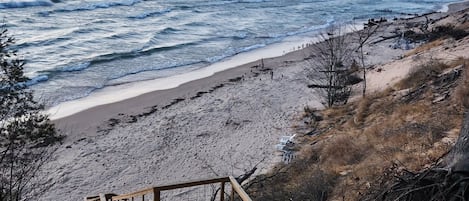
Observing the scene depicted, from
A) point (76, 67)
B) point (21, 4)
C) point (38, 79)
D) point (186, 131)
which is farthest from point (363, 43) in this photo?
point (21, 4)

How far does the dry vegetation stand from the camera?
11961 millimetres

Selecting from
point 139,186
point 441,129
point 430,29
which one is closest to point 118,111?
point 139,186

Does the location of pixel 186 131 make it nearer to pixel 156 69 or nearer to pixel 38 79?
pixel 156 69

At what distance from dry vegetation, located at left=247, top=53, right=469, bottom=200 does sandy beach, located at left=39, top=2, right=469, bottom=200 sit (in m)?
2.44

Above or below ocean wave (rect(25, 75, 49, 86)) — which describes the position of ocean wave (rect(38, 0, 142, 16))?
above

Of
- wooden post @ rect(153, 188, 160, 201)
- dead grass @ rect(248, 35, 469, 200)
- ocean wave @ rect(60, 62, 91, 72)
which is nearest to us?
wooden post @ rect(153, 188, 160, 201)

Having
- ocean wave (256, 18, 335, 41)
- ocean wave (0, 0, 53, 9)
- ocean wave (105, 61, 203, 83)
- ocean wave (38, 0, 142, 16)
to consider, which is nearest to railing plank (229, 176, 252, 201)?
ocean wave (105, 61, 203, 83)

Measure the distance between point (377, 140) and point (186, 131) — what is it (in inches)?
379

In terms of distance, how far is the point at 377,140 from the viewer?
1507cm

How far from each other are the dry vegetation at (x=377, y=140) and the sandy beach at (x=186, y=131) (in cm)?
244

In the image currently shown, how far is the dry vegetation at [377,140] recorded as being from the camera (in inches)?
471

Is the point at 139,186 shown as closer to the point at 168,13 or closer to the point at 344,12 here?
the point at 168,13

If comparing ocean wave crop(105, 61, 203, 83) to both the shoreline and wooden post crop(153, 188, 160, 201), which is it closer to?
the shoreline

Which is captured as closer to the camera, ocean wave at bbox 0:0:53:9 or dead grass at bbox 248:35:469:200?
dead grass at bbox 248:35:469:200
